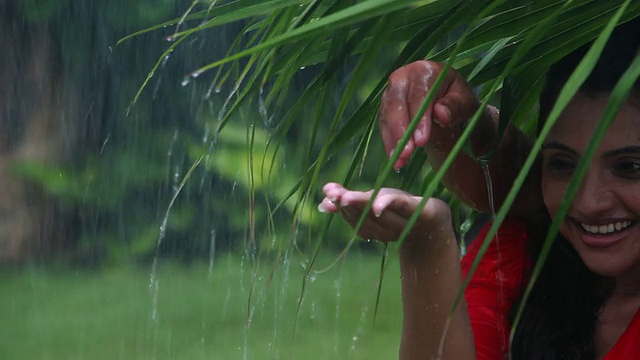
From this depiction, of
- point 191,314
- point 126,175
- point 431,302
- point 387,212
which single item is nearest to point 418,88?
point 387,212

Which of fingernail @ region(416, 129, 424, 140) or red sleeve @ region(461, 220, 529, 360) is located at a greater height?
fingernail @ region(416, 129, 424, 140)

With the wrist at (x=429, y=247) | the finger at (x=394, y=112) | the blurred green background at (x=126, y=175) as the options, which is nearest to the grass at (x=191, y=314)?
the blurred green background at (x=126, y=175)

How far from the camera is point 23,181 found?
6273 mm

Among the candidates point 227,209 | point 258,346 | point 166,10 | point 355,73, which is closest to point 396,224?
point 355,73

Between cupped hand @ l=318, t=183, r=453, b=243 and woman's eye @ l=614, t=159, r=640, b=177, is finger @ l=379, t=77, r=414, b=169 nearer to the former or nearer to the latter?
cupped hand @ l=318, t=183, r=453, b=243

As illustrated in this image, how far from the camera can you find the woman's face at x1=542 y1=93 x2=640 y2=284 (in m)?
1.38

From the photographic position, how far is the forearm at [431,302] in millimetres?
→ 1312

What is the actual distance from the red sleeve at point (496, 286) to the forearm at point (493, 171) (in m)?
0.04

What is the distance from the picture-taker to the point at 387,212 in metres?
1.22

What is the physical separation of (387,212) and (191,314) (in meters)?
4.51

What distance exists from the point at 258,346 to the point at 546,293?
3720 millimetres

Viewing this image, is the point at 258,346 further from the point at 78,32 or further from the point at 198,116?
the point at 78,32

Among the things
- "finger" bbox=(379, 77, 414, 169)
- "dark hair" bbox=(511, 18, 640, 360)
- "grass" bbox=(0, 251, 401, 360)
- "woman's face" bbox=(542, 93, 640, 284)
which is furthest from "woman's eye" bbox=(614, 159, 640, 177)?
"grass" bbox=(0, 251, 401, 360)

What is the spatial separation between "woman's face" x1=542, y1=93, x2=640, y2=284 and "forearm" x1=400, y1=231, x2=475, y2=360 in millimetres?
186
